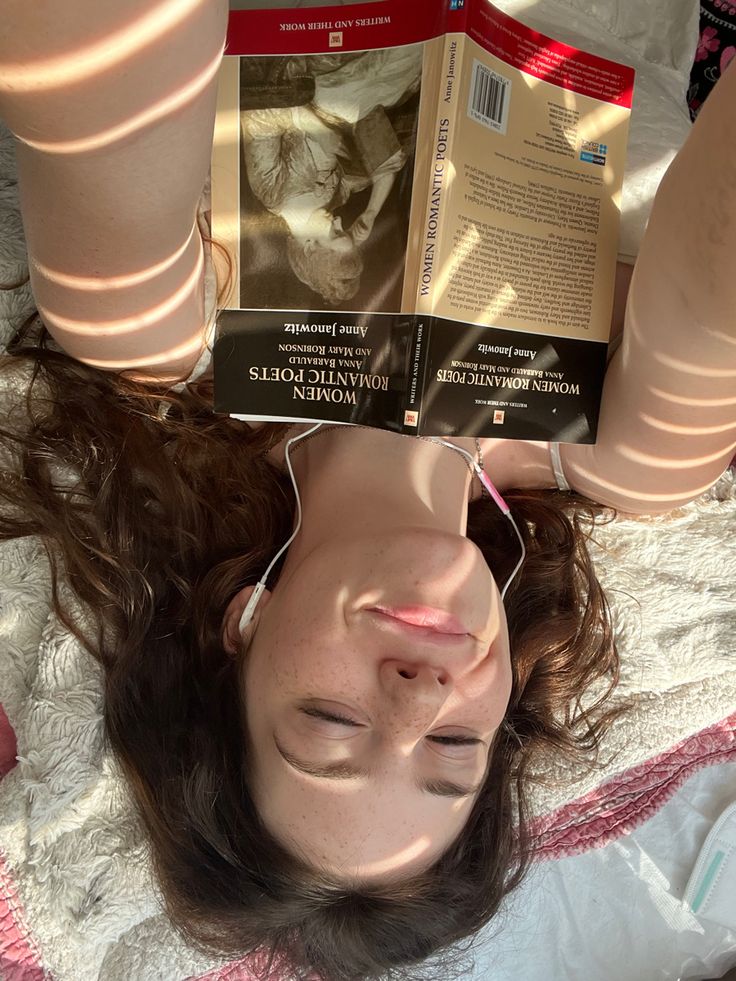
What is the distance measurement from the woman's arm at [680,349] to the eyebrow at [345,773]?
14.6 inches

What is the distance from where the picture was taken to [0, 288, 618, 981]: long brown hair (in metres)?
0.77

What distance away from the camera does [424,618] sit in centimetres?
65

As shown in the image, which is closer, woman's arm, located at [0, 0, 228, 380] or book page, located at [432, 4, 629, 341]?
woman's arm, located at [0, 0, 228, 380]

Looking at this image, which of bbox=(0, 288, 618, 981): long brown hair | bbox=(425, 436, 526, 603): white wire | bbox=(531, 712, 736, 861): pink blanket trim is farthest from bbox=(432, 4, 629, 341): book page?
bbox=(531, 712, 736, 861): pink blanket trim

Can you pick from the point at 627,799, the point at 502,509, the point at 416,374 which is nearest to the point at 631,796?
the point at 627,799

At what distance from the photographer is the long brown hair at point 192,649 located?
2.53ft

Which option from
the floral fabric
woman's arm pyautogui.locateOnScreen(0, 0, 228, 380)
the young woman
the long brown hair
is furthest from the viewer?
the floral fabric

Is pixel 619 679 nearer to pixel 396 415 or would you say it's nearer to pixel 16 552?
pixel 396 415

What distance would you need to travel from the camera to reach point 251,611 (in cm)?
77

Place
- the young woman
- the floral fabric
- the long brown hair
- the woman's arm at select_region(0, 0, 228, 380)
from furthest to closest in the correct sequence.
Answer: the floral fabric
the long brown hair
the young woman
the woman's arm at select_region(0, 0, 228, 380)

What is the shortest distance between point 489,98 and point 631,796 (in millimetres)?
853

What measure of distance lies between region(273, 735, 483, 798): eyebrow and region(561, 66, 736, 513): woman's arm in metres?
0.37

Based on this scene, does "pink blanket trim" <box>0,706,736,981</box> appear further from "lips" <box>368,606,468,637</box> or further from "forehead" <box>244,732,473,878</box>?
"lips" <box>368,606,468,637</box>

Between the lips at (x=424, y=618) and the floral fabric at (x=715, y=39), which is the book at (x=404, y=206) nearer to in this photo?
the lips at (x=424, y=618)
